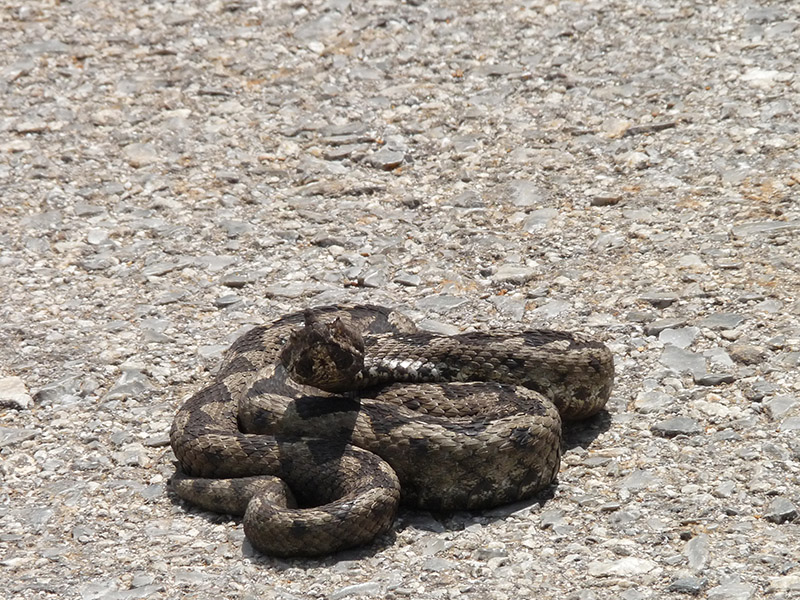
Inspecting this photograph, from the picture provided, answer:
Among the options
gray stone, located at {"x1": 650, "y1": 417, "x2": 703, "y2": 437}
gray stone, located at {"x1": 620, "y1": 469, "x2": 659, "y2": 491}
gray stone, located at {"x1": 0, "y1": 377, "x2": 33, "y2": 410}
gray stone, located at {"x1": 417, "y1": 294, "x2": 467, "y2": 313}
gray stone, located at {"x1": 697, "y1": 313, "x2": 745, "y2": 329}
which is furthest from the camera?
gray stone, located at {"x1": 417, "y1": 294, "x2": 467, "y2": 313}

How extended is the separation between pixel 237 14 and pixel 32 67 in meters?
2.19

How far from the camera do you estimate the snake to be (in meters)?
5.81

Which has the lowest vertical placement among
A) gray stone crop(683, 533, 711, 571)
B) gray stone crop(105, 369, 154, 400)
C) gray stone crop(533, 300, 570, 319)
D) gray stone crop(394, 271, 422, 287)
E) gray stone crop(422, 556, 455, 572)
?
gray stone crop(105, 369, 154, 400)

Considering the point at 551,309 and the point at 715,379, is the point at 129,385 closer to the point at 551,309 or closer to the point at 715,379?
the point at 551,309

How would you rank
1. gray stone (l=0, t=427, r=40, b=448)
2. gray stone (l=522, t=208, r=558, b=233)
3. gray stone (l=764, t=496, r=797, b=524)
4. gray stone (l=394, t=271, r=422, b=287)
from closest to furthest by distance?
gray stone (l=764, t=496, r=797, b=524) → gray stone (l=0, t=427, r=40, b=448) → gray stone (l=394, t=271, r=422, b=287) → gray stone (l=522, t=208, r=558, b=233)

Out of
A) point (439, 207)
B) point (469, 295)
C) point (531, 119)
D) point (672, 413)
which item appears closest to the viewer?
point (672, 413)

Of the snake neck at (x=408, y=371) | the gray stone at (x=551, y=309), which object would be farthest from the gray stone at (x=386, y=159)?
the snake neck at (x=408, y=371)

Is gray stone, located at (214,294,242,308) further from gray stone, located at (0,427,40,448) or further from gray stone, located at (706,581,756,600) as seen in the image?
gray stone, located at (706,581,756,600)

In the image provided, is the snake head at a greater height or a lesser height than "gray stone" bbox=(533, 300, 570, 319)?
greater

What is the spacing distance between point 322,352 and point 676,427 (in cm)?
202

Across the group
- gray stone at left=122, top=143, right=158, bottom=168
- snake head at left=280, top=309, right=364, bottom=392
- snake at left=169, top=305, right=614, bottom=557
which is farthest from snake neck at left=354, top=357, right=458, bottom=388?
Answer: gray stone at left=122, top=143, right=158, bottom=168

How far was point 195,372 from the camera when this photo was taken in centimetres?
753

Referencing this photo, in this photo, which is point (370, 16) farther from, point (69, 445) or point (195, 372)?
point (69, 445)

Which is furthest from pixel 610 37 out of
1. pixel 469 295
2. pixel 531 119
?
pixel 469 295
